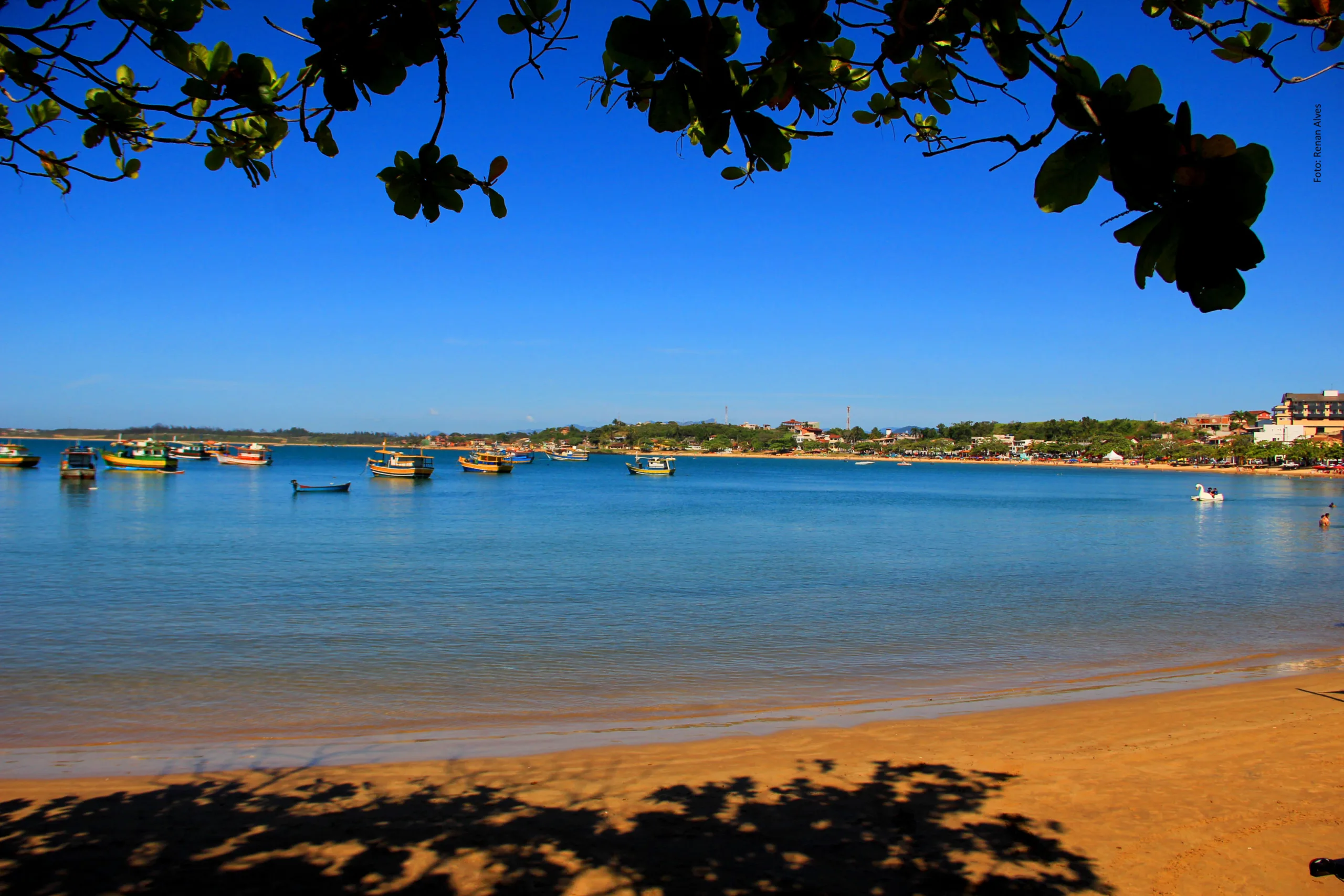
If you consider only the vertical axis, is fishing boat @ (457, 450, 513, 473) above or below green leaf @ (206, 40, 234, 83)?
below

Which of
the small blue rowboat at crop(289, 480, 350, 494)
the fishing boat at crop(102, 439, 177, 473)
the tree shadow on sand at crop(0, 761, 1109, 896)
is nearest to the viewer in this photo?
the tree shadow on sand at crop(0, 761, 1109, 896)

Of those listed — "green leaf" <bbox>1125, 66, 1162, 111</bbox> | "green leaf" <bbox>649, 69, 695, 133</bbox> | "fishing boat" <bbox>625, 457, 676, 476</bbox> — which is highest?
"green leaf" <bbox>649, 69, 695, 133</bbox>

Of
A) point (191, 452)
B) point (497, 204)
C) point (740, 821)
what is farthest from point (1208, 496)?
point (191, 452)

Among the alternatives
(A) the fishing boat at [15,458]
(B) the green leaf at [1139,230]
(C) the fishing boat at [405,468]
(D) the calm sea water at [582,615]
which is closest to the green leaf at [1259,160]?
(B) the green leaf at [1139,230]

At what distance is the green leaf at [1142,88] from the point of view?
1493 millimetres

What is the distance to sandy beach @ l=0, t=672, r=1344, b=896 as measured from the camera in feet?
16.7

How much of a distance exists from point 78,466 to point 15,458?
1938 cm

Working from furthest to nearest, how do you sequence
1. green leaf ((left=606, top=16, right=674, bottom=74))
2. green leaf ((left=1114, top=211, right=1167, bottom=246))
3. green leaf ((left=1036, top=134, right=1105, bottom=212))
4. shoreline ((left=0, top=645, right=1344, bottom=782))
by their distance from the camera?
shoreline ((left=0, top=645, right=1344, bottom=782)) < green leaf ((left=606, top=16, right=674, bottom=74)) < green leaf ((left=1036, top=134, right=1105, bottom=212)) < green leaf ((left=1114, top=211, right=1167, bottom=246))

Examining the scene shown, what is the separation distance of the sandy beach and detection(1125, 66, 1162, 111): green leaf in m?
4.84

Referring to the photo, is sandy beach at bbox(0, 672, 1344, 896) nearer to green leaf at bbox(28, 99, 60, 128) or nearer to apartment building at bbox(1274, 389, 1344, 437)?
green leaf at bbox(28, 99, 60, 128)

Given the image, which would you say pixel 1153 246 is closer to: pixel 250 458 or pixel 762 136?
pixel 762 136

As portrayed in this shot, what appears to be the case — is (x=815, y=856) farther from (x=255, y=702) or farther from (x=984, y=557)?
(x=984, y=557)

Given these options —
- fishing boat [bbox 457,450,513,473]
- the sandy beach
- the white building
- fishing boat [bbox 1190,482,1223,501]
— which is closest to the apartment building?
the white building

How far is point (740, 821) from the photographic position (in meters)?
6.06
